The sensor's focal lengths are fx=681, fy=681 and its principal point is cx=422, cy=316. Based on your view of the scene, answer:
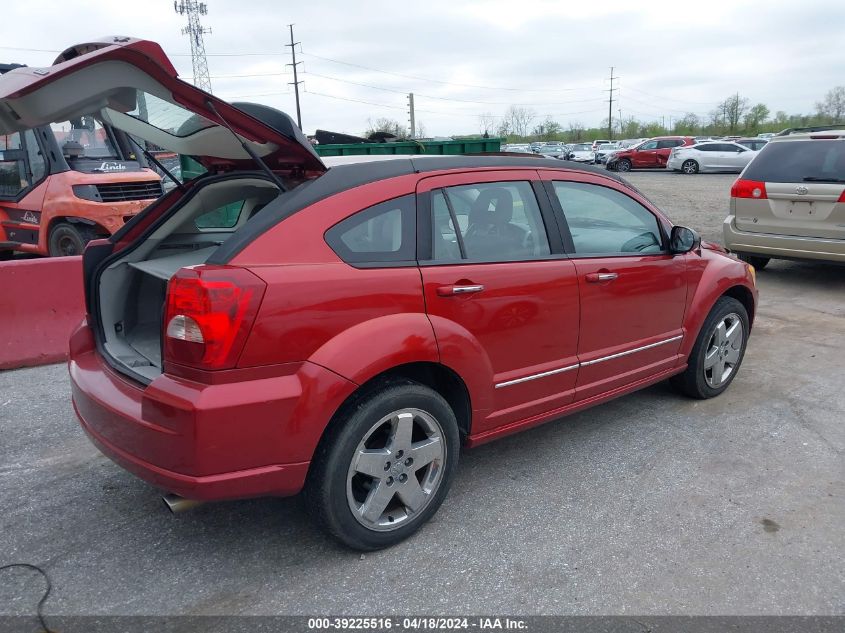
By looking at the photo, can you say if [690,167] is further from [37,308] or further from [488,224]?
[488,224]

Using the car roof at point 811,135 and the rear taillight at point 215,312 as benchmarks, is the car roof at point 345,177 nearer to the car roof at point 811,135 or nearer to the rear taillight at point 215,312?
the rear taillight at point 215,312

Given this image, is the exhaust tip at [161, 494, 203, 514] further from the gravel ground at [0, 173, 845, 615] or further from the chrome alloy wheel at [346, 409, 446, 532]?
the chrome alloy wheel at [346, 409, 446, 532]

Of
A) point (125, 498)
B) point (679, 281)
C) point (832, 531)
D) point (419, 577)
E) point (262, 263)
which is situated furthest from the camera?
point (679, 281)

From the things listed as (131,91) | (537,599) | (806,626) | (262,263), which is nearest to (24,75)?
(131,91)

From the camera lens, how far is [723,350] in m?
4.70

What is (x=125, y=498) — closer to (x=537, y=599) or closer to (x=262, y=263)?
(x=262, y=263)

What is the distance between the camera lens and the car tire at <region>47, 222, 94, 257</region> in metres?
8.78

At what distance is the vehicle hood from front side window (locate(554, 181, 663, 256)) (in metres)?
1.45

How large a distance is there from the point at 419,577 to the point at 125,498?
5.42 feet

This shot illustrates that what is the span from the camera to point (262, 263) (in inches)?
102

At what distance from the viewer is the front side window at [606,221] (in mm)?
3707

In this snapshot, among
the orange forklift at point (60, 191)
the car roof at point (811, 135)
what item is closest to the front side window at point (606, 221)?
the car roof at point (811, 135)

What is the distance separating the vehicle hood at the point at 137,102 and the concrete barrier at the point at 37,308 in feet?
9.61

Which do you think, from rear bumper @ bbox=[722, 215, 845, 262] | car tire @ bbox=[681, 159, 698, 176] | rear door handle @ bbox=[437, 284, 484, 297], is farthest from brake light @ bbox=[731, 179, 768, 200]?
car tire @ bbox=[681, 159, 698, 176]
